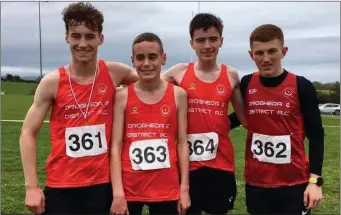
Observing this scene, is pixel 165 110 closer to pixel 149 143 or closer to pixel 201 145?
pixel 149 143

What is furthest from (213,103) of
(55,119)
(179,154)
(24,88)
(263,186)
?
(24,88)

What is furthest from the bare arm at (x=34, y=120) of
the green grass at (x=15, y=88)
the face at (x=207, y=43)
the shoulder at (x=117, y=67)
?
the green grass at (x=15, y=88)

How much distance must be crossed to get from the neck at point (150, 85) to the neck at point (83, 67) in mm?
424

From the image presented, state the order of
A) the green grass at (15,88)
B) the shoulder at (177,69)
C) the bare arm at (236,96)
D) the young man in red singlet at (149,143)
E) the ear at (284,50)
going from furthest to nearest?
the green grass at (15,88)
the shoulder at (177,69)
the bare arm at (236,96)
the ear at (284,50)
the young man in red singlet at (149,143)

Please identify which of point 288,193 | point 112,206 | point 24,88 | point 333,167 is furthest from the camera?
point 24,88

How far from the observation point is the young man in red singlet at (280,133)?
3631mm

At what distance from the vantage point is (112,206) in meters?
3.45

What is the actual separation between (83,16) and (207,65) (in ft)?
3.95

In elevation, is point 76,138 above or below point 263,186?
above

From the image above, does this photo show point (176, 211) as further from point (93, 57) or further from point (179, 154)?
point (93, 57)

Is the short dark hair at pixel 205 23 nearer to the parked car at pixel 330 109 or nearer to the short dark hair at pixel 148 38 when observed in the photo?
the short dark hair at pixel 148 38

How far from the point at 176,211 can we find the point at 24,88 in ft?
188

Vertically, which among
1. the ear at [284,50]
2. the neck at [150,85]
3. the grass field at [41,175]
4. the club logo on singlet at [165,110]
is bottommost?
the grass field at [41,175]

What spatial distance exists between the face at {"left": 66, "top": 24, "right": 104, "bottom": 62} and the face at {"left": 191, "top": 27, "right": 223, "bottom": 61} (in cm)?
94
